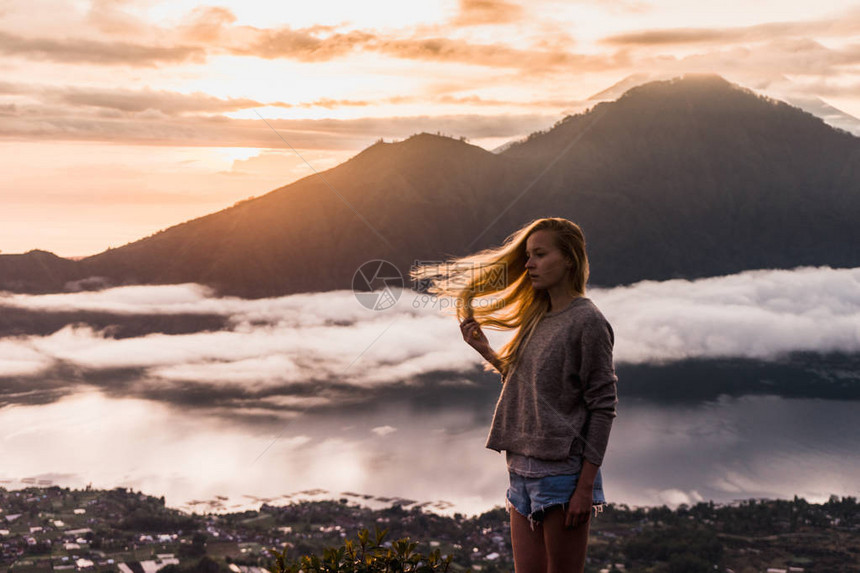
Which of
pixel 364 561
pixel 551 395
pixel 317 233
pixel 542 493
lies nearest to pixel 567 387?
pixel 551 395

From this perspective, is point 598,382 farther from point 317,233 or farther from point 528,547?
point 317,233

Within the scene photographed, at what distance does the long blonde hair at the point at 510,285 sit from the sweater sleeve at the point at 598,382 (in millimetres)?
306

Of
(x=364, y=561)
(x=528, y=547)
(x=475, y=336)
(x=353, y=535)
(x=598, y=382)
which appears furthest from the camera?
(x=353, y=535)

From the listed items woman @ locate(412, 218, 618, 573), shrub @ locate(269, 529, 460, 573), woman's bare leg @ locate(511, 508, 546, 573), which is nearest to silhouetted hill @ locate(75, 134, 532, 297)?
shrub @ locate(269, 529, 460, 573)

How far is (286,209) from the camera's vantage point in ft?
627

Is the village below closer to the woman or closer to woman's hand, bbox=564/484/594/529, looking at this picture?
the woman

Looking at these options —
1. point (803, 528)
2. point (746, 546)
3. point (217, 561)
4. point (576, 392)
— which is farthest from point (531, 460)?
point (803, 528)

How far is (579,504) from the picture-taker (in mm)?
3430

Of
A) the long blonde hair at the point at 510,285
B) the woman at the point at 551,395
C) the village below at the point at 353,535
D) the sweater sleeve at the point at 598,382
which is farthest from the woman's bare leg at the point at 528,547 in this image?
the village below at the point at 353,535

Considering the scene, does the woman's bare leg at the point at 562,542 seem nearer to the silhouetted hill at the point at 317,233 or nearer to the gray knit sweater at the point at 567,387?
the gray knit sweater at the point at 567,387

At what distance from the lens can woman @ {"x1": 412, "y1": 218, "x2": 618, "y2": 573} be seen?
3439 millimetres

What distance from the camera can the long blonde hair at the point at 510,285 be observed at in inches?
146

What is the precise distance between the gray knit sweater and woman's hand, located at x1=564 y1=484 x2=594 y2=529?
5.7 inches

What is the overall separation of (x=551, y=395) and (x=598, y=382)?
0.24 m
